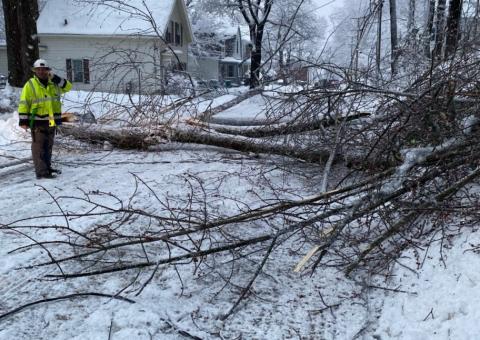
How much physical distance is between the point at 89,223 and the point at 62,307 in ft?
4.40

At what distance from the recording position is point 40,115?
5828 millimetres

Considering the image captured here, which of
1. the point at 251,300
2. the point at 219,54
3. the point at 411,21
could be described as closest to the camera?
the point at 251,300

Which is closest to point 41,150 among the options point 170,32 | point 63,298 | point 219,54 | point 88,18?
point 63,298

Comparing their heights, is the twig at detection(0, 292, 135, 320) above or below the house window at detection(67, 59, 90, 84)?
below

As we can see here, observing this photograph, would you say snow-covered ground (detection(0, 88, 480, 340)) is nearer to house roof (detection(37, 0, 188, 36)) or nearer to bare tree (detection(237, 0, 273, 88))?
bare tree (detection(237, 0, 273, 88))

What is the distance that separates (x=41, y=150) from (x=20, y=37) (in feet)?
19.0

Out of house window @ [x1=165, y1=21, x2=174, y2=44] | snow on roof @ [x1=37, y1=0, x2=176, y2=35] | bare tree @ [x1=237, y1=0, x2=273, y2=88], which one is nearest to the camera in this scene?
bare tree @ [x1=237, y1=0, x2=273, y2=88]

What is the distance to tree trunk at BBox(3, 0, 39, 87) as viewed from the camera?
33.7 feet

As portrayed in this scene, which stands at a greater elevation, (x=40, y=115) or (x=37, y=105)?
(x=37, y=105)

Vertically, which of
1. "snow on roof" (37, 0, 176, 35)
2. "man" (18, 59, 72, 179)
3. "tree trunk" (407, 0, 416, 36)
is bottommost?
"man" (18, 59, 72, 179)

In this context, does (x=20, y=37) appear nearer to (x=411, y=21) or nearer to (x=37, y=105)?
(x=37, y=105)

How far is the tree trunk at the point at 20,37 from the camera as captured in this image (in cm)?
1026

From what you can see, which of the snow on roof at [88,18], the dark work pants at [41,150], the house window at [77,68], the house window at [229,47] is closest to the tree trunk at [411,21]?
the dark work pants at [41,150]

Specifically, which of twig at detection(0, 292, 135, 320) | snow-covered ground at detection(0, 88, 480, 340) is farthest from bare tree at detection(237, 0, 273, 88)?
twig at detection(0, 292, 135, 320)
